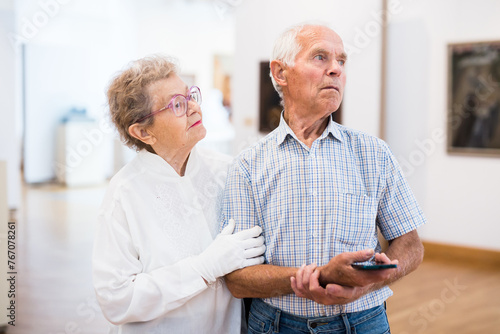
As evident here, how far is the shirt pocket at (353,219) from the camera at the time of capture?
1.66 m

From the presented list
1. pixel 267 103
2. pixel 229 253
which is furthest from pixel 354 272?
pixel 267 103

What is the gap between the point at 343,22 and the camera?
5996 millimetres

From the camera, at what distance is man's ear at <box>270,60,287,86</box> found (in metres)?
1.80

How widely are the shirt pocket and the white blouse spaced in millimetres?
446

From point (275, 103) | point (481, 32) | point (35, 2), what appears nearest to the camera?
point (481, 32)

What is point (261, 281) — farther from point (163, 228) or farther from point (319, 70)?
point (319, 70)

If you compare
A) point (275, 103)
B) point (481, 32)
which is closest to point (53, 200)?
point (275, 103)

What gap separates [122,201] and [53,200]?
8513 millimetres

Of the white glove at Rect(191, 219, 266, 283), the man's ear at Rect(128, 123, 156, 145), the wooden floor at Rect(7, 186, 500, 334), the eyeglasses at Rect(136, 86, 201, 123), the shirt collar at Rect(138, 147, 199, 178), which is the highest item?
the eyeglasses at Rect(136, 86, 201, 123)

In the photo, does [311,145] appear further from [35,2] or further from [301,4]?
[35,2]

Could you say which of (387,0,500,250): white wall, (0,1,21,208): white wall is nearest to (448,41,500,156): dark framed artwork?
(387,0,500,250): white wall

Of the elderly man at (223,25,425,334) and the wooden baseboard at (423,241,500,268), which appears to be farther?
the wooden baseboard at (423,241,500,268)

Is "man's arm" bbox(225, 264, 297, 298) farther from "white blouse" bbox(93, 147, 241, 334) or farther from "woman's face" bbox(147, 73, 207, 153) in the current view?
"woman's face" bbox(147, 73, 207, 153)

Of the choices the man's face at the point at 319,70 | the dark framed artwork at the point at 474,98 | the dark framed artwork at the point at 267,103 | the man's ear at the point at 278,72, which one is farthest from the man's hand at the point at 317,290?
the dark framed artwork at the point at 267,103
